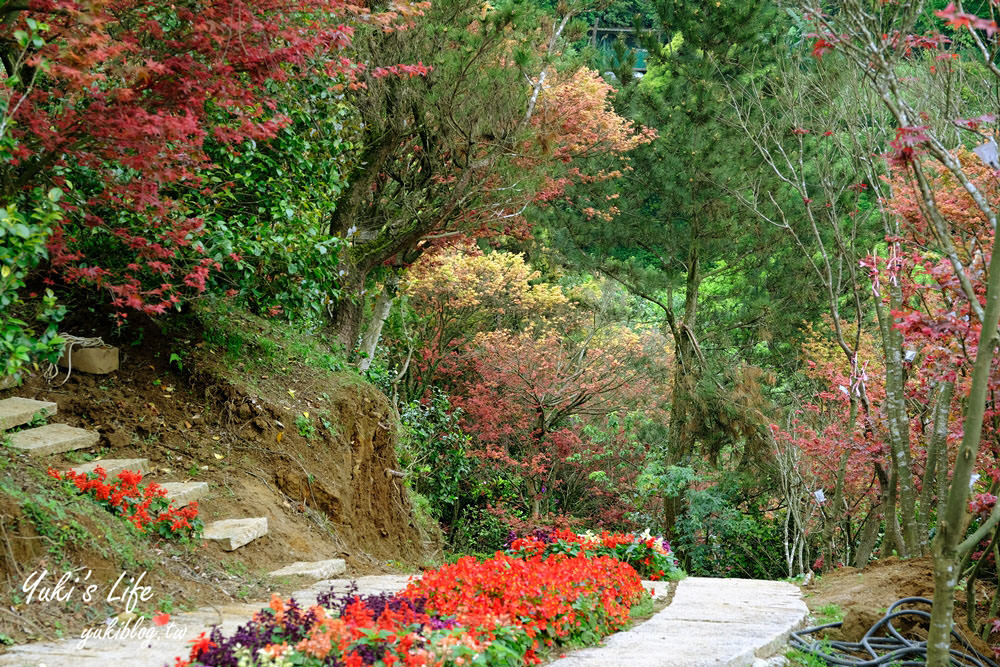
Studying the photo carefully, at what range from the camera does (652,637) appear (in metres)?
4.15

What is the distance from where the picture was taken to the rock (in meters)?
5.54

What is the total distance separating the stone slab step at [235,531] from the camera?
4.82m

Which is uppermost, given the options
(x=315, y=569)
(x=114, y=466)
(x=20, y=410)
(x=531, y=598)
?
(x=20, y=410)

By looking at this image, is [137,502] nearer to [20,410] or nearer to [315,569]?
[20,410]

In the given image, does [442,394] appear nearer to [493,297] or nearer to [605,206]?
[493,297]

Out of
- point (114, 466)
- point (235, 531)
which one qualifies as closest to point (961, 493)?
A: point (235, 531)

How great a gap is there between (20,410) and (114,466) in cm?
66

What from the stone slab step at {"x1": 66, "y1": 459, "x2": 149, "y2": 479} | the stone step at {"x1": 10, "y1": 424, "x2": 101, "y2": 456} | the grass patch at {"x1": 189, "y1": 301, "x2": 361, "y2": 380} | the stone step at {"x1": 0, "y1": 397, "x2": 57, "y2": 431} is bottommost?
the stone slab step at {"x1": 66, "y1": 459, "x2": 149, "y2": 479}

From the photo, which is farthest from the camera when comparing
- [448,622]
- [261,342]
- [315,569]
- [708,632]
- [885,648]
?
[261,342]

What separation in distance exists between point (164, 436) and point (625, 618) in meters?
3.39

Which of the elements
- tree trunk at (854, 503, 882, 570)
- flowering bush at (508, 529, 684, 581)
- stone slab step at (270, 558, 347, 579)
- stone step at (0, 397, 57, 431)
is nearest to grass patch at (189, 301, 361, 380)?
stone step at (0, 397, 57, 431)

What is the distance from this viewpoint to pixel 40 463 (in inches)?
174

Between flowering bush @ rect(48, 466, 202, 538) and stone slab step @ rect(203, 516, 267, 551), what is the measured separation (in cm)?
19

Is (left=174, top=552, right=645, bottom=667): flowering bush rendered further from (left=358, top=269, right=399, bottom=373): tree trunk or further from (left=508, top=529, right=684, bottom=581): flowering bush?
(left=358, top=269, right=399, bottom=373): tree trunk
